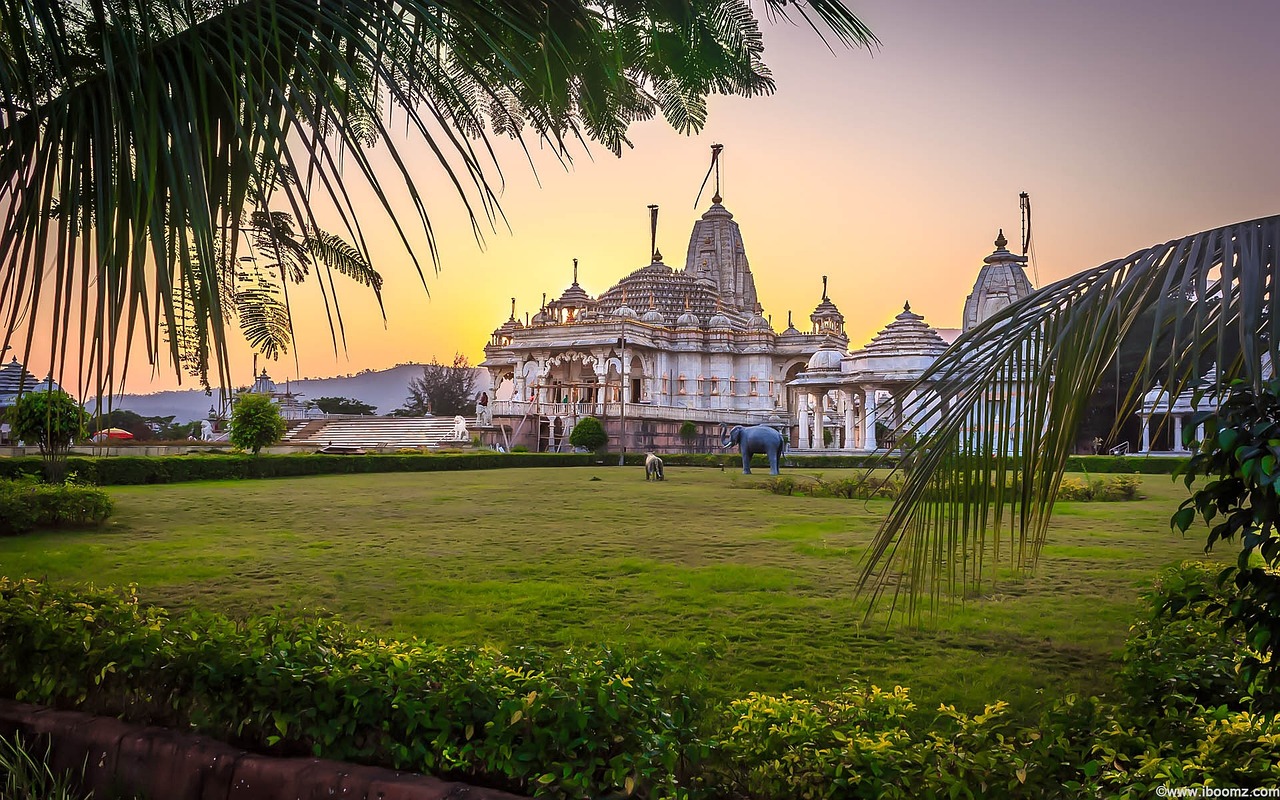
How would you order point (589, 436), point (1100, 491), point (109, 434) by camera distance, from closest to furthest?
point (109, 434)
point (1100, 491)
point (589, 436)

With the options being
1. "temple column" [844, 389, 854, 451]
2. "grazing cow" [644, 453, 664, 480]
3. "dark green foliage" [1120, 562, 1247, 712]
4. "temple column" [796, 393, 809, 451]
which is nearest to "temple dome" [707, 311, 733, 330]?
"temple column" [796, 393, 809, 451]

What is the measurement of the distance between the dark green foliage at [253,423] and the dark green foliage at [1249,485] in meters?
22.1

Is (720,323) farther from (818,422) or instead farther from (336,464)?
(336,464)

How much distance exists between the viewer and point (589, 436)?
105 ft

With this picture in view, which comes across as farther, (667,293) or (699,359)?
(667,293)

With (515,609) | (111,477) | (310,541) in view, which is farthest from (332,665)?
(111,477)

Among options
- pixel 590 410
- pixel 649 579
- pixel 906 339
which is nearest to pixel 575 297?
pixel 590 410

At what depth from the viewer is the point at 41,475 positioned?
1294 centimetres

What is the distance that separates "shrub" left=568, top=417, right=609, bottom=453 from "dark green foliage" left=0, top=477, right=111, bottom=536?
74.3 feet

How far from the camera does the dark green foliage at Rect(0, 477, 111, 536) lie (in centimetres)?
886

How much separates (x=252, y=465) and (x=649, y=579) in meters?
14.7

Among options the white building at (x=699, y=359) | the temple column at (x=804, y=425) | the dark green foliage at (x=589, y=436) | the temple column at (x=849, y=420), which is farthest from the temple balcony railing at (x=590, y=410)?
the temple column at (x=849, y=420)

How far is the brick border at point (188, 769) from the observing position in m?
2.77

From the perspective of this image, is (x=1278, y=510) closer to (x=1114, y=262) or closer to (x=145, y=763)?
(x=1114, y=262)
